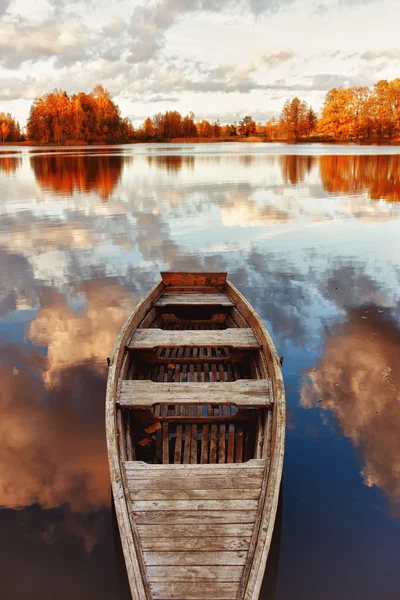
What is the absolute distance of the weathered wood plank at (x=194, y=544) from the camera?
4.70 metres

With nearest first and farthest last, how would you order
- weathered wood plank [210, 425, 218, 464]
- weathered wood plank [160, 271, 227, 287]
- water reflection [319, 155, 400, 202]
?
1. weathered wood plank [210, 425, 218, 464]
2. weathered wood plank [160, 271, 227, 287]
3. water reflection [319, 155, 400, 202]

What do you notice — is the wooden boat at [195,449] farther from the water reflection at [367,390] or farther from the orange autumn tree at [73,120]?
the orange autumn tree at [73,120]

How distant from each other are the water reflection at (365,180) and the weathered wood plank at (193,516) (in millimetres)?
29103

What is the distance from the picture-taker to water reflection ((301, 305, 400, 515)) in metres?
7.21

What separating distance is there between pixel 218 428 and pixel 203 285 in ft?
18.7

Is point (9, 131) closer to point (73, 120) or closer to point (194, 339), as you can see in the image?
point (73, 120)

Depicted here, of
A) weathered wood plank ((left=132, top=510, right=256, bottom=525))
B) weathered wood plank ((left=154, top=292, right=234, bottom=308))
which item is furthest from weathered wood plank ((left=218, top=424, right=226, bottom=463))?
weathered wood plank ((left=154, top=292, right=234, bottom=308))

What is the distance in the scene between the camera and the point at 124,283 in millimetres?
15523

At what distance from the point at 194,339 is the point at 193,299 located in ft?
8.63

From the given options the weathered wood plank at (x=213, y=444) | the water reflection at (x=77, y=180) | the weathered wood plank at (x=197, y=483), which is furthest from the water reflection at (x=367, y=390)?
the water reflection at (x=77, y=180)

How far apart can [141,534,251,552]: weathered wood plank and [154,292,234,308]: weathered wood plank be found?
649 cm

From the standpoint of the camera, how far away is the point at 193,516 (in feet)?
16.7

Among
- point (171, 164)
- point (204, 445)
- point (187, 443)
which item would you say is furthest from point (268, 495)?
point (171, 164)

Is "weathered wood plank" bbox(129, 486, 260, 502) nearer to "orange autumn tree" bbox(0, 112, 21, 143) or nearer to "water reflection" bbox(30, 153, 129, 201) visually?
"water reflection" bbox(30, 153, 129, 201)
